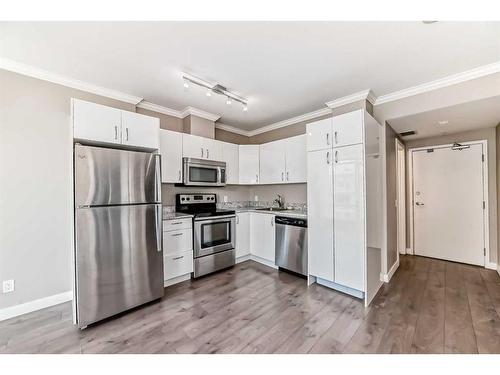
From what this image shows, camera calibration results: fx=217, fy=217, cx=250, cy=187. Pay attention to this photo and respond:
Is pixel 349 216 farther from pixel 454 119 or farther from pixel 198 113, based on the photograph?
pixel 198 113

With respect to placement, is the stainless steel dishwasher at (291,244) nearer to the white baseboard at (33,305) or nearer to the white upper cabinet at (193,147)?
the white upper cabinet at (193,147)

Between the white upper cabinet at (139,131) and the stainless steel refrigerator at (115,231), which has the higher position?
the white upper cabinet at (139,131)

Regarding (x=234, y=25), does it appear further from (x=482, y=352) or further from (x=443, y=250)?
(x=443, y=250)

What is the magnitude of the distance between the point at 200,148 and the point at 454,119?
3622 mm

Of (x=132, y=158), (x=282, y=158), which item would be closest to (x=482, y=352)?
(x=282, y=158)

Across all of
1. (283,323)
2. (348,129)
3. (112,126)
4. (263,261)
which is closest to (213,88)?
(112,126)

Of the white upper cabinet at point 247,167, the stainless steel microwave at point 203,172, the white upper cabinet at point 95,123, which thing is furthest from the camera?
the white upper cabinet at point 247,167

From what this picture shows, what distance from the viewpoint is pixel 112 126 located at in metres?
2.27

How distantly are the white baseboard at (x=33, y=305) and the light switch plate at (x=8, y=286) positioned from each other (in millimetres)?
174

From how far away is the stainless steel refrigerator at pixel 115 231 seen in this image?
1.96 meters

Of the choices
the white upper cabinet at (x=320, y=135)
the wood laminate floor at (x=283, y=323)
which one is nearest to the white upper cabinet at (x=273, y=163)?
the white upper cabinet at (x=320, y=135)

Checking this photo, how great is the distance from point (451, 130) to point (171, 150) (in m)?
4.39

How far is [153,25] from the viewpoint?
1.68 meters

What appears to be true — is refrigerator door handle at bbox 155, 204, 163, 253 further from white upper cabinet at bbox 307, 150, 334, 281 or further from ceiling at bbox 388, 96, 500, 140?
ceiling at bbox 388, 96, 500, 140
